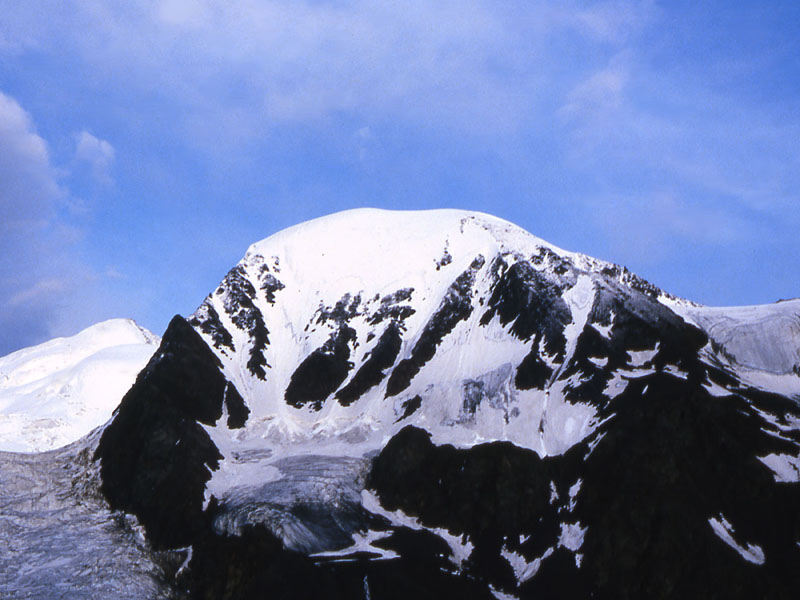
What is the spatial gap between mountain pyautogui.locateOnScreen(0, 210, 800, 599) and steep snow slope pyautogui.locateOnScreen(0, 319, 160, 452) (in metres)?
35.9

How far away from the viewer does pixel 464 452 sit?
79.6 meters

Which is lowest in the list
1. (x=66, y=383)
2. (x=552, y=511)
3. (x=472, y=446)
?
(x=552, y=511)

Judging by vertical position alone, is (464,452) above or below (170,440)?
below

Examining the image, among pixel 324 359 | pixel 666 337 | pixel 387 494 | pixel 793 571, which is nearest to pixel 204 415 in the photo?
pixel 324 359

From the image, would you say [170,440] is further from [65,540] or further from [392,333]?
[392,333]

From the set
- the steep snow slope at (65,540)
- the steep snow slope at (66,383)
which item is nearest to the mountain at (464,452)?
the steep snow slope at (65,540)

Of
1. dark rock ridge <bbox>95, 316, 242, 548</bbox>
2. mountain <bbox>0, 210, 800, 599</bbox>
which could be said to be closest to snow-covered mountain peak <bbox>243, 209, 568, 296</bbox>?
mountain <bbox>0, 210, 800, 599</bbox>

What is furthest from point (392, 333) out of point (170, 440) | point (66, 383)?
point (66, 383)

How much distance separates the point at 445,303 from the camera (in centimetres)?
11131

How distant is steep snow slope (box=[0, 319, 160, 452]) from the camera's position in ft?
406

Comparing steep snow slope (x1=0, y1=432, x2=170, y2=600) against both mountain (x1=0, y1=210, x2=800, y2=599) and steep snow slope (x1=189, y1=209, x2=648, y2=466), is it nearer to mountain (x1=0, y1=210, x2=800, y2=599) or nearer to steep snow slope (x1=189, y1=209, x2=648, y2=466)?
mountain (x1=0, y1=210, x2=800, y2=599)

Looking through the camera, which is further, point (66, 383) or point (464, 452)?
point (66, 383)

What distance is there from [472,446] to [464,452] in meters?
1.39

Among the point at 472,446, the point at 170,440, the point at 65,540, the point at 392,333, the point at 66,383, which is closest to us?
the point at 65,540
